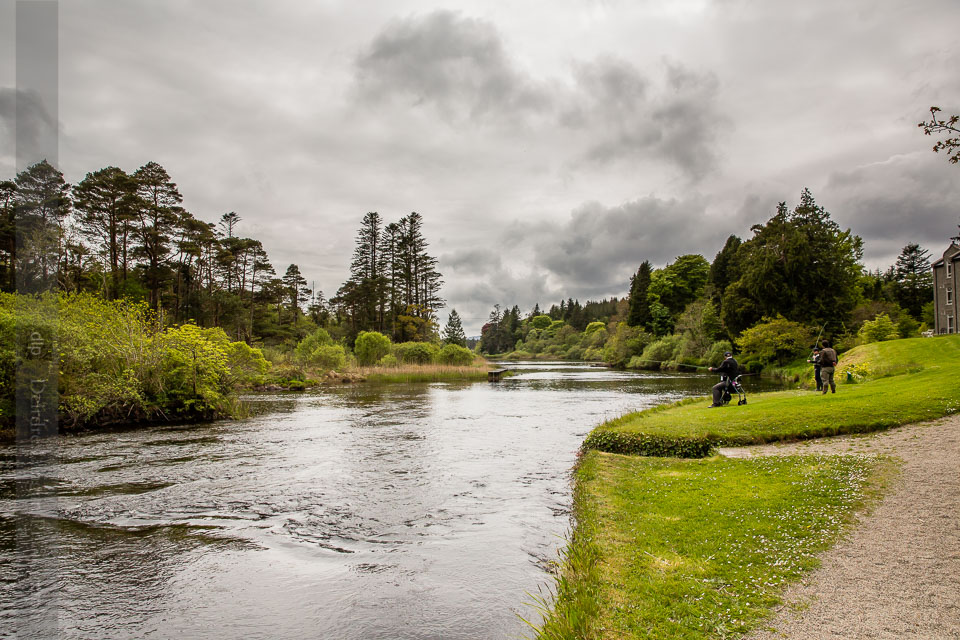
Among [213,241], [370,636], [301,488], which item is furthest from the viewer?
[213,241]

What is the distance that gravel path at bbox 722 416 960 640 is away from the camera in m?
3.81

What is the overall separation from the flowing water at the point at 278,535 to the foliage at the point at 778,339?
3616cm

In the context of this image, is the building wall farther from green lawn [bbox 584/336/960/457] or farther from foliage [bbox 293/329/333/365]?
foliage [bbox 293/329/333/365]

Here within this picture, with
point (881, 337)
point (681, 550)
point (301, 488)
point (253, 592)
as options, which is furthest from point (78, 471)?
point (881, 337)

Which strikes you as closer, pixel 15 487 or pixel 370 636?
pixel 370 636

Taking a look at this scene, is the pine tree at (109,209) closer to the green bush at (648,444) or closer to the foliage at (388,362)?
the foliage at (388,362)

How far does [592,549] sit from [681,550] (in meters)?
1.04

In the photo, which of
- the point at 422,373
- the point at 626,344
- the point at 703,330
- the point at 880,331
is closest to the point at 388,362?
the point at 422,373

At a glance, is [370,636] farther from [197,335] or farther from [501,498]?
[197,335]

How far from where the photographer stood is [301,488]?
10.0 metres

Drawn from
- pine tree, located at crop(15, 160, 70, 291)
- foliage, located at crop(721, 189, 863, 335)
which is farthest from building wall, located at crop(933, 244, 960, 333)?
pine tree, located at crop(15, 160, 70, 291)

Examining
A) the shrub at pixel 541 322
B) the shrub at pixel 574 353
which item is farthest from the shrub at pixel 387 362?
the shrub at pixel 541 322

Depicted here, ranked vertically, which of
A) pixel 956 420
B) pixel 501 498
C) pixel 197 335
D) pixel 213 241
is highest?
pixel 213 241

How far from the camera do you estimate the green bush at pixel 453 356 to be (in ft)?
160
